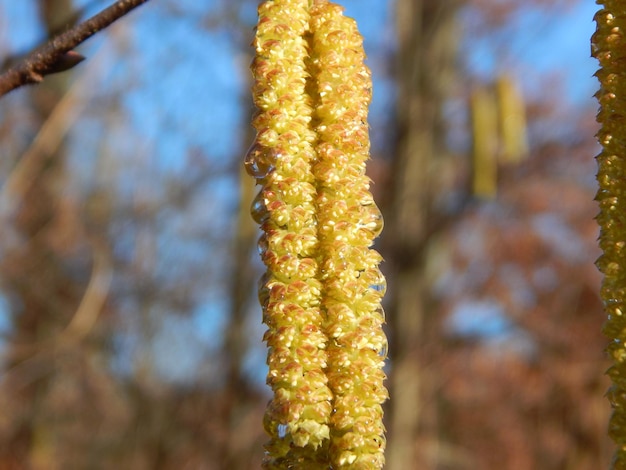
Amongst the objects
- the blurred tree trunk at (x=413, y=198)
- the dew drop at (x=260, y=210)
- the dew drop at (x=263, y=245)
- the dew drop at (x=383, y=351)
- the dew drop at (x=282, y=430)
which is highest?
the blurred tree trunk at (x=413, y=198)

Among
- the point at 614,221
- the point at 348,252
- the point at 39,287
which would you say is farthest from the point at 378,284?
the point at 39,287

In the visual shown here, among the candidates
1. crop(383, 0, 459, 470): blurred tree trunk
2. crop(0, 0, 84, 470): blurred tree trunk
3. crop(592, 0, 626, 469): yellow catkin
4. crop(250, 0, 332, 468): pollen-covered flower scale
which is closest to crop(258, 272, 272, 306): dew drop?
crop(250, 0, 332, 468): pollen-covered flower scale

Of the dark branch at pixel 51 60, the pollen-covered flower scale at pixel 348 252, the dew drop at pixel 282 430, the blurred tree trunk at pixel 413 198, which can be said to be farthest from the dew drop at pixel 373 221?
the blurred tree trunk at pixel 413 198

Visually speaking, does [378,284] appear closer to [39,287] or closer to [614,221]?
[614,221]

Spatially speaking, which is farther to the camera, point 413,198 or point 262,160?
point 413,198

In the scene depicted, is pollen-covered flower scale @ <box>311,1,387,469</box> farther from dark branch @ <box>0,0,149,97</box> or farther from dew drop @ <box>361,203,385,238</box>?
dark branch @ <box>0,0,149,97</box>

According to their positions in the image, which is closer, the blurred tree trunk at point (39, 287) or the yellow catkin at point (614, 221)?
the yellow catkin at point (614, 221)

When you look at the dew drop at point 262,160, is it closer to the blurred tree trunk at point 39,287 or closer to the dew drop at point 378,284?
the dew drop at point 378,284
